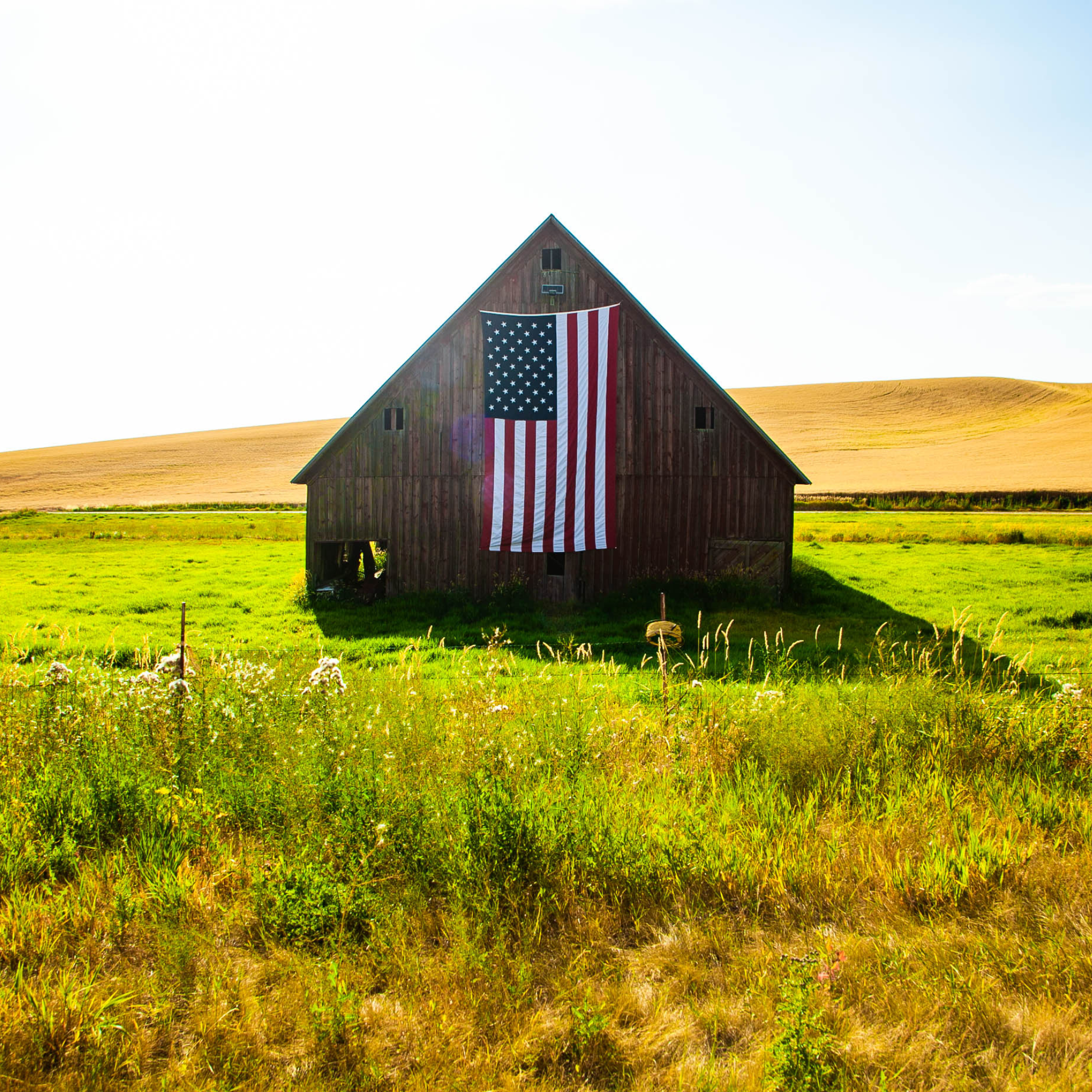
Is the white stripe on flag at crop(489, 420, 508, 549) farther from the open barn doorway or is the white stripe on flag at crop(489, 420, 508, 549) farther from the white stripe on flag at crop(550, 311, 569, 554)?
the open barn doorway

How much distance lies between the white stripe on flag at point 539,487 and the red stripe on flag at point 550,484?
47 millimetres

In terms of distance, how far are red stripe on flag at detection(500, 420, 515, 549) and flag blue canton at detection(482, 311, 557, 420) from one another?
337 mm

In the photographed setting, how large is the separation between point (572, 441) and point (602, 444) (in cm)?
67

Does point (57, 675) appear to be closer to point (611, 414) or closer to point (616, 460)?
point (611, 414)

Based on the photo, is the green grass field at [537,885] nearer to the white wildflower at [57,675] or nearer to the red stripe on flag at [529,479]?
the white wildflower at [57,675]

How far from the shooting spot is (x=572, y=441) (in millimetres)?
16641

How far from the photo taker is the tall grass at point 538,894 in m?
3.33

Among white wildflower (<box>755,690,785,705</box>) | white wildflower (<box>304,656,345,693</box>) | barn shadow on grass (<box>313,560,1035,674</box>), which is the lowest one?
barn shadow on grass (<box>313,560,1035,674</box>)

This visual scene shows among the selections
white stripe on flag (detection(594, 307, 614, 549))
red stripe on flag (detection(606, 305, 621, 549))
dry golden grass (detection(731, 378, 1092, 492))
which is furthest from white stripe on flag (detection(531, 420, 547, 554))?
dry golden grass (detection(731, 378, 1092, 492))

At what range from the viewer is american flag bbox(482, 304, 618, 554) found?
1661 centimetres

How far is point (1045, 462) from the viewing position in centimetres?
5384

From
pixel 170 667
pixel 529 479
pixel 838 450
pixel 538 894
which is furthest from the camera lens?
pixel 838 450

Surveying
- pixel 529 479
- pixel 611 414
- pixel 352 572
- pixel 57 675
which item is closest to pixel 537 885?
pixel 57 675

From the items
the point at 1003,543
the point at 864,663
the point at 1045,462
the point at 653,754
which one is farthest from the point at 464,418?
the point at 1045,462
